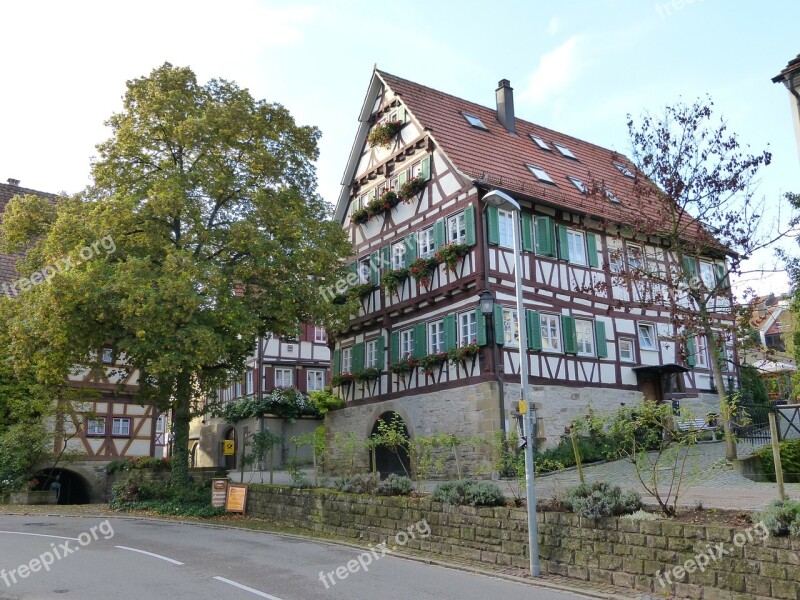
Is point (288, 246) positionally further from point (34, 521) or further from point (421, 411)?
point (34, 521)

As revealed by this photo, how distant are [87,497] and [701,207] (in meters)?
24.1

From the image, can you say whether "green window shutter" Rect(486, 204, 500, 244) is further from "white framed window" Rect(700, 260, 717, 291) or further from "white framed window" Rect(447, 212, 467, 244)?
"white framed window" Rect(700, 260, 717, 291)

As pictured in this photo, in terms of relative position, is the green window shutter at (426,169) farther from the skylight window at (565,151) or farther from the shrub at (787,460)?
the shrub at (787,460)

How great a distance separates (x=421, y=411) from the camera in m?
22.0

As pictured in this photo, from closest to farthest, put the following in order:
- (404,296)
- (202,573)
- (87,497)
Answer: (202,573) < (404,296) < (87,497)

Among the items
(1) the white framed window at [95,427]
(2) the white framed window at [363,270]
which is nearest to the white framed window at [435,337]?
(2) the white framed window at [363,270]

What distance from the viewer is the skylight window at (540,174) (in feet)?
79.1

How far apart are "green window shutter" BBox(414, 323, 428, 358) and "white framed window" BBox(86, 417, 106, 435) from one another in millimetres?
13630

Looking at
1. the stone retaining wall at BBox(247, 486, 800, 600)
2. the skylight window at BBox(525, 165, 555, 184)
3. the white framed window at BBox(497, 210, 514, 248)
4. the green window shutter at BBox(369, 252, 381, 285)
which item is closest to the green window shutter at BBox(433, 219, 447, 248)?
the white framed window at BBox(497, 210, 514, 248)

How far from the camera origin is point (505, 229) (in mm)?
21562

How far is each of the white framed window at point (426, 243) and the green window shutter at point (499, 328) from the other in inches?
144

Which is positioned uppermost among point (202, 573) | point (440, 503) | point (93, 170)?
point (93, 170)

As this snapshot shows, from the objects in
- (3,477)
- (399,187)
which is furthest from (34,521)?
(399,187)

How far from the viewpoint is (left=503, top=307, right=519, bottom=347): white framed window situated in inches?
798
